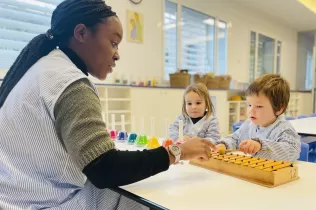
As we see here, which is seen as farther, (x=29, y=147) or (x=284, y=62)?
(x=284, y=62)

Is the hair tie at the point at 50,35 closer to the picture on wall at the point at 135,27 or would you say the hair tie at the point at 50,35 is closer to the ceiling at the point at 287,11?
the picture on wall at the point at 135,27

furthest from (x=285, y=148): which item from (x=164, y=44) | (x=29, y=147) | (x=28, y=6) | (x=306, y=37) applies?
(x=306, y=37)

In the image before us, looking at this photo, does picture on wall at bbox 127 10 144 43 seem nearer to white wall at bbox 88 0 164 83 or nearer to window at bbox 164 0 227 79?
white wall at bbox 88 0 164 83

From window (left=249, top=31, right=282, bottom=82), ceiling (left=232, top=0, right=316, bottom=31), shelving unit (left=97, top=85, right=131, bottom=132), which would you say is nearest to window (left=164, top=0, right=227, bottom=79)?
ceiling (left=232, top=0, right=316, bottom=31)

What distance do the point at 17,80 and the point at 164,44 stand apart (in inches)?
149

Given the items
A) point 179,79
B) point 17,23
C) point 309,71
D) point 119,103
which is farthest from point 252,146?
point 309,71

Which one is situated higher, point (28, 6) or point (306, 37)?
point (306, 37)

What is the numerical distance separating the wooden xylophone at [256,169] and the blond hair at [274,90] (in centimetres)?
46

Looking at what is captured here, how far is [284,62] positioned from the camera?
789 cm

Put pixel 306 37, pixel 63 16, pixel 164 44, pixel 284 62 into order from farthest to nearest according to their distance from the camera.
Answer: pixel 306 37
pixel 284 62
pixel 164 44
pixel 63 16

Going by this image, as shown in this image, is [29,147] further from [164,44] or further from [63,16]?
[164,44]

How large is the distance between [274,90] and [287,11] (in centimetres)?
632

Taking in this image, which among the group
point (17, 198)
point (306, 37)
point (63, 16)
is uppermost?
point (306, 37)

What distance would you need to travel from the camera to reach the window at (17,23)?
111 inches
